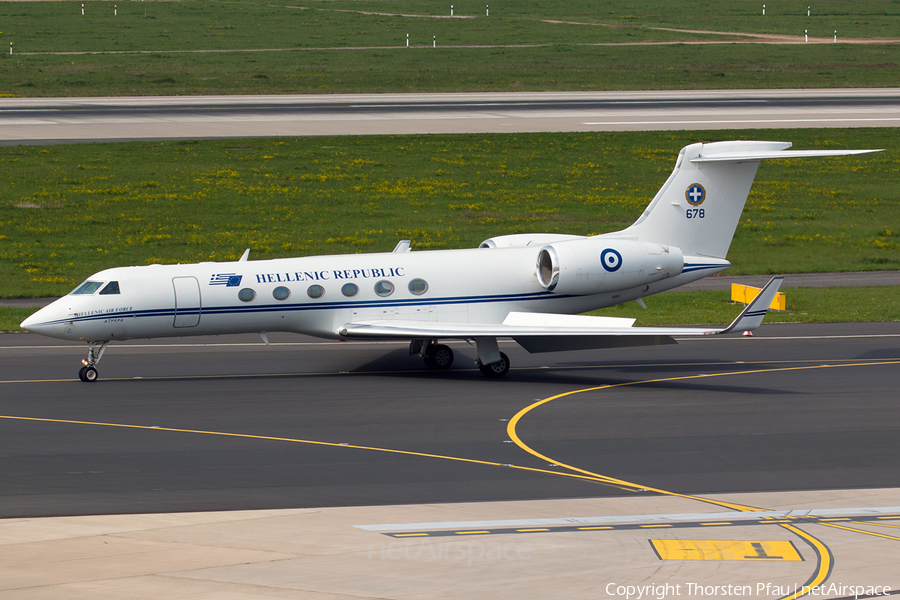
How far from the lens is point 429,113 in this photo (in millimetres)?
71188

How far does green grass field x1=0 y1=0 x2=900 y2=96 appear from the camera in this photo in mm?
87125

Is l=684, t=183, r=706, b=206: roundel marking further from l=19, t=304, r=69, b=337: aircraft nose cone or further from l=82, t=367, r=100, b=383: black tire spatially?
l=19, t=304, r=69, b=337: aircraft nose cone

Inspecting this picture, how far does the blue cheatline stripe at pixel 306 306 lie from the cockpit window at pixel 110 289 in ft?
1.73

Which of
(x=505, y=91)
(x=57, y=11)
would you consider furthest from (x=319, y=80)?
(x=57, y=11)

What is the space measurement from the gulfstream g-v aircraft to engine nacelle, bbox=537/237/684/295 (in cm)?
3

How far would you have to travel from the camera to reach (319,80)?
87500 millimetres

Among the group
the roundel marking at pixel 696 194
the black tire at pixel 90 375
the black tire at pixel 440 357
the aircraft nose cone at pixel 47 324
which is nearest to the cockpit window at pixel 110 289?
the aircraft nose cone at pixel 47 324

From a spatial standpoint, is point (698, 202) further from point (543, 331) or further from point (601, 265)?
point (543, 331)

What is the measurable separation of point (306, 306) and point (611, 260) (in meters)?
8.04

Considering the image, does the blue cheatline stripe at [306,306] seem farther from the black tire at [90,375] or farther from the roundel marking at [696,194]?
the roundel marking at [696,194]

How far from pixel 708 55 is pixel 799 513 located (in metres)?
90.4

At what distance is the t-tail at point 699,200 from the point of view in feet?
97.3

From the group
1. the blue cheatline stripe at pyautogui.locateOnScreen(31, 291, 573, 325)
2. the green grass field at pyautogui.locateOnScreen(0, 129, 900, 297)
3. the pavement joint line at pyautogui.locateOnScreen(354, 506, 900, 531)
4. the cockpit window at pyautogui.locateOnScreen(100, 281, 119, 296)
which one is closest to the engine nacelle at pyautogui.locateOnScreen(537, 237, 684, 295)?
the blue cheatline stripe at pyautogui.locateOnScreen(31, 291, 573, 325)

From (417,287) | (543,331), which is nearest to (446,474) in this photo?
(543,331)
